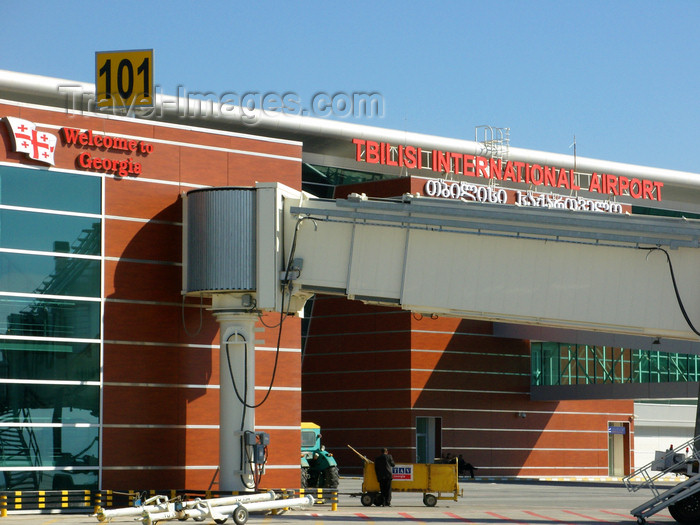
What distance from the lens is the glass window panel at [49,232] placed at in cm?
3056

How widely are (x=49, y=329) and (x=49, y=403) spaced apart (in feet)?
6.93

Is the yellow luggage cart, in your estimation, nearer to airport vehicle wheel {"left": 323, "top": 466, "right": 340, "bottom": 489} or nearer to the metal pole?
airport vehicle wheel {"left": 323, "top": 466, "right": 340, "bottom": 489}

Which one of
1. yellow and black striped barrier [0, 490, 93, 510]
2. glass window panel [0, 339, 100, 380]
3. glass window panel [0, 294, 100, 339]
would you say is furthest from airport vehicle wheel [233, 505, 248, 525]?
glass window panel [0, 294, 100, 339]

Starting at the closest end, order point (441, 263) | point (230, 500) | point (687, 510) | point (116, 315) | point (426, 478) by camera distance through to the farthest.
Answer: point (230, 500)
point (687, 510)
point (441, 263)
point (116, 315)
point (426, 478)

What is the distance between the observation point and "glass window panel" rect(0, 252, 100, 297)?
30.5 metres

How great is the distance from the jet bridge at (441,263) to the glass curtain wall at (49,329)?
12.2ft

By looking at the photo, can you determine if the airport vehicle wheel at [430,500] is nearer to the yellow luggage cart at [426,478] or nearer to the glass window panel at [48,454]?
the yellow luggage cart at [426,478]

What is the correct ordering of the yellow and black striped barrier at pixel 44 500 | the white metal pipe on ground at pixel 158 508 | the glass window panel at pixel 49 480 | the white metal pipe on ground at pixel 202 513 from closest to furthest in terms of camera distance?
the white metal pipe on ground at pixel 202 513, the white metal pipe on ground at pixel 158 508, the yellow and black striped barrier at pixel 44 500, the glass window panel at pixel 49 480

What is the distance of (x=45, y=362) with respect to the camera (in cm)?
3100

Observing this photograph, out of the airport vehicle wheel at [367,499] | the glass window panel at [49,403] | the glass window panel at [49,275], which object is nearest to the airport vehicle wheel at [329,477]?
the airport vehicle wheel at [367,499]

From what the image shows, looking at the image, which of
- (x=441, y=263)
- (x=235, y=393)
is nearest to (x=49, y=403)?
(x=235, y=393)

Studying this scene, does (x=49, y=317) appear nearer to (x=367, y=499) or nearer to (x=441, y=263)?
(x=441, y=263)

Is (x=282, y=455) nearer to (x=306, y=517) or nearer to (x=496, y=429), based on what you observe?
(x=306, y=517)

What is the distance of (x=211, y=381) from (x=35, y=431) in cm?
561
